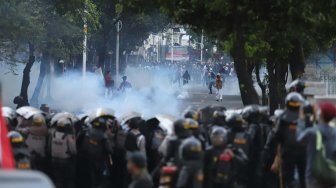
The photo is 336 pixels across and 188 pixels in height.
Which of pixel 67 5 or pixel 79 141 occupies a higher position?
pixel 67 5

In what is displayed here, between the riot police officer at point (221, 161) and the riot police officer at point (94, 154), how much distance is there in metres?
2.66

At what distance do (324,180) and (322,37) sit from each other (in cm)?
1131

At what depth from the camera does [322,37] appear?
20.4 meters

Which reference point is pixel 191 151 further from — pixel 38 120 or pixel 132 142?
pixel 38 120

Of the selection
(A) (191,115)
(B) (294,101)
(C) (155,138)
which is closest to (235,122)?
(B) (294,101)

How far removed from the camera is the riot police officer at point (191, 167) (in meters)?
10.5

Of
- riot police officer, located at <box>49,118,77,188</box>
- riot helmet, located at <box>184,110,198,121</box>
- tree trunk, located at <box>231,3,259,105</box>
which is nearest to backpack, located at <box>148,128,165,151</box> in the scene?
riot helmet, located at <box>184,110,198,121</box>

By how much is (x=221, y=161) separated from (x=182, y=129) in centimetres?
72

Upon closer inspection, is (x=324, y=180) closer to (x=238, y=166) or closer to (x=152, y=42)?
(x=238, y=166)

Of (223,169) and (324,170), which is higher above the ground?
(324,170)

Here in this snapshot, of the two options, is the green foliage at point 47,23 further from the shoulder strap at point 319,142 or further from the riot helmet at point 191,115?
the shoulder strap at point 319,142

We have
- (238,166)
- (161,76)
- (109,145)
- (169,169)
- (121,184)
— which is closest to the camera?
(169,169)

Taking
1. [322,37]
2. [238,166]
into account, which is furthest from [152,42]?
[238,166]

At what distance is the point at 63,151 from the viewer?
44.4 ft
